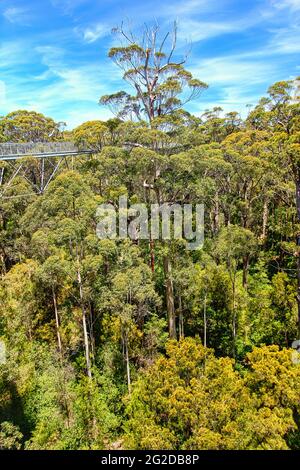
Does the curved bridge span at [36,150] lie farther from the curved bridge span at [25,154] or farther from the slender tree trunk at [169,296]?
the slender tree trunk at [169,296]

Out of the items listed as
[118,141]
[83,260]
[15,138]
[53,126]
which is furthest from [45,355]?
[53,126]

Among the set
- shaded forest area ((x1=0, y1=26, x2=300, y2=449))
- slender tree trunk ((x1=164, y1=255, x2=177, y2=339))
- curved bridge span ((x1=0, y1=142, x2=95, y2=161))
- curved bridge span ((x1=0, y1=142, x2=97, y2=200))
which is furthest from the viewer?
curved bridge span ((x1=0, y1=142, x2=97, y2=200))

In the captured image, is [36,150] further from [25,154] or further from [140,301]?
[140,301]

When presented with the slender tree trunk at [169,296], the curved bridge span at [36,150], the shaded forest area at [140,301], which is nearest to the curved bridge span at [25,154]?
the curved bridge span at [36,150]

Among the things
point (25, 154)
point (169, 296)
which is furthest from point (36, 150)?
point (169, 296)

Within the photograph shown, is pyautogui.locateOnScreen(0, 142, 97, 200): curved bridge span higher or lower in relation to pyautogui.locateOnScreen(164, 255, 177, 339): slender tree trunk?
higher

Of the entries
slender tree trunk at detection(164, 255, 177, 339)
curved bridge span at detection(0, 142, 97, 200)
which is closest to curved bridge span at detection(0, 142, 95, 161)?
curved bridge span at detection(0, 142, 97, 200)

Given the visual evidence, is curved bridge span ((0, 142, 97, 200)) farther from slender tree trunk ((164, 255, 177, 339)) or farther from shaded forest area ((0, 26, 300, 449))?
slender tree trunk ((164, 255, 177, 339))

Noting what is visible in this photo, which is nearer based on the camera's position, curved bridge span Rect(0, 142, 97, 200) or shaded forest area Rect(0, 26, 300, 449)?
shaded forest area Rect(0, 26, 300, 449)
